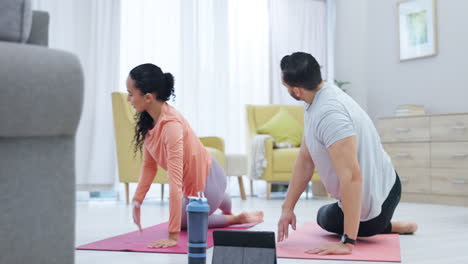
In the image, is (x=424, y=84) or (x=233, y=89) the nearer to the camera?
(x=424, y=84)

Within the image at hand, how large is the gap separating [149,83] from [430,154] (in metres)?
Result: 3.06

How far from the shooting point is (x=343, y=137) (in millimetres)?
1758

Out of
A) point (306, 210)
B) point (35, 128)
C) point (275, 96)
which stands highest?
point (275, 96)

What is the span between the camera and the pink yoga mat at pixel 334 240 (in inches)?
69.6

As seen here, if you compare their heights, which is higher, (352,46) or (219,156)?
(352,46)

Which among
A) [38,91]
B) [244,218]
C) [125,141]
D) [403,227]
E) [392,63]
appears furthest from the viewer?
[392,63]

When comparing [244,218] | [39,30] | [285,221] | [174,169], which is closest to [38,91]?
[39,30]

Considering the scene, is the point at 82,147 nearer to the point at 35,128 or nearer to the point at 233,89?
the point at 233,89

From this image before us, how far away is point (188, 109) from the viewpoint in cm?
511

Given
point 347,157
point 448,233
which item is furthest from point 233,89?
point 347,157

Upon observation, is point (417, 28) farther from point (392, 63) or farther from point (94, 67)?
point (94, 67)

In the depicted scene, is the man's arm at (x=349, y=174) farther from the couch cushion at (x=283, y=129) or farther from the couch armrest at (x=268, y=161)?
the couch cushion at (x=283, y=129)

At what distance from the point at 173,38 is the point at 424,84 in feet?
8.00

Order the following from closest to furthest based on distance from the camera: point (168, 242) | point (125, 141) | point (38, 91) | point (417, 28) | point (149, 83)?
1. point (38, 91)
2. point (168, 242)
3. point (149, 83)
4. point (125, 141)
5. point (417, 28)
